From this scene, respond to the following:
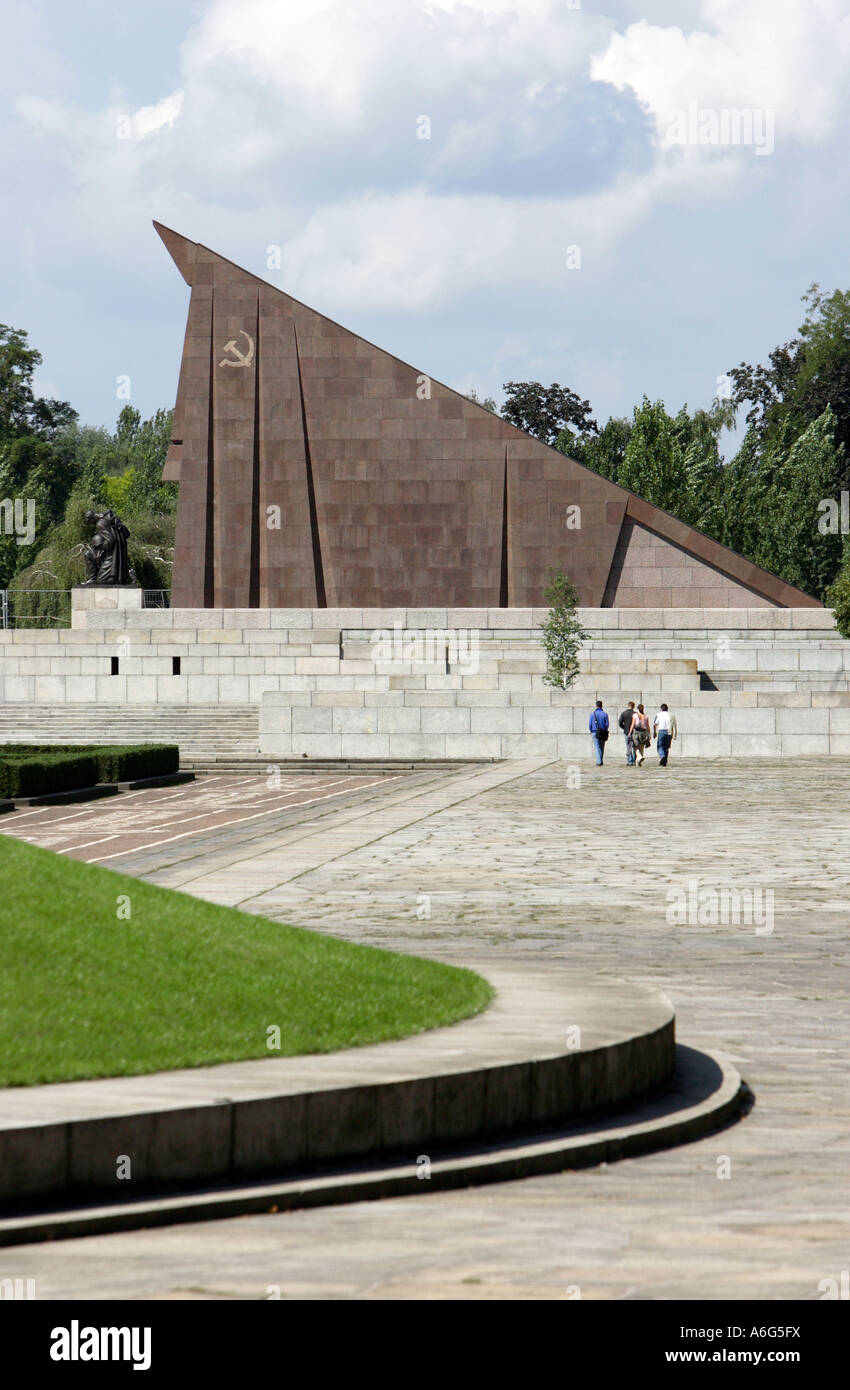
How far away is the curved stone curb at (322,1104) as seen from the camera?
4578 millimetres

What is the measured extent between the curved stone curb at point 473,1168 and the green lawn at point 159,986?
0.63m

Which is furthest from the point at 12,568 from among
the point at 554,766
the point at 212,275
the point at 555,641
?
the point at 554,766

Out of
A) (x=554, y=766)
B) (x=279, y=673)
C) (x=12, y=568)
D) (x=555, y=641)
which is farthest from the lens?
(x=12, y=568)

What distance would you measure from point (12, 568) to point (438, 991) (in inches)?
2406

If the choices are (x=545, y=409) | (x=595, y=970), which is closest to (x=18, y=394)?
(x=545, y=409)

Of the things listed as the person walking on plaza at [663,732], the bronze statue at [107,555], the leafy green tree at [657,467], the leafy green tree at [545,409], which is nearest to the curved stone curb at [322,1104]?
the person walking on plaza at [663,732]

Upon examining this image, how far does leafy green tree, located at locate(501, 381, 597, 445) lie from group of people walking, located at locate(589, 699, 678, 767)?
5982cm

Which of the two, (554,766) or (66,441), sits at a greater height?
(66,441)

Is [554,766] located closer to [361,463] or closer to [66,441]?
[361,463]

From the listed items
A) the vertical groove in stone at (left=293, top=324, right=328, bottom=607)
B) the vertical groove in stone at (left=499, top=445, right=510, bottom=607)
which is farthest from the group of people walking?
the vertical groove in stone at (left=293, top=324, right=328, bottom=607)

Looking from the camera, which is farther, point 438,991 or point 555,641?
point 555,641

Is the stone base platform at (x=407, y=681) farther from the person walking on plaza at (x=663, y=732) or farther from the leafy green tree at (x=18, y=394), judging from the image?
the leafy green tree at (x=18, y=394)

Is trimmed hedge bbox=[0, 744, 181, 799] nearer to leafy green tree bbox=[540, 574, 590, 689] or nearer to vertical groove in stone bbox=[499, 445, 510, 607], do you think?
leafy green tree bbox=[540, 574, 590, 689]

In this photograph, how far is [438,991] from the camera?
254 inches
